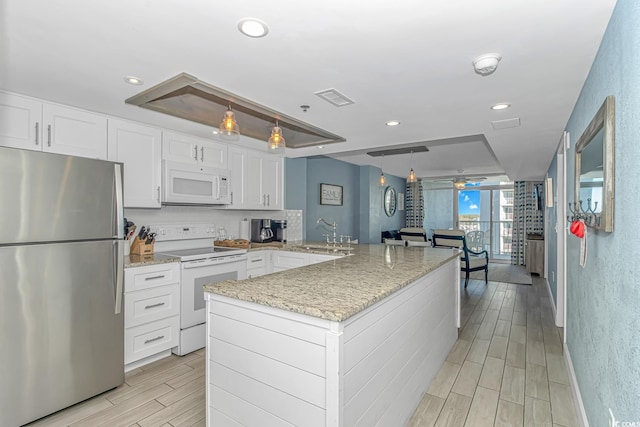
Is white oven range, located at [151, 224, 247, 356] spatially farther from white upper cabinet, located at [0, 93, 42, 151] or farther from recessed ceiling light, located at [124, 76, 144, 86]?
recessed ceiling light, located at [124, 76, 144, 86]

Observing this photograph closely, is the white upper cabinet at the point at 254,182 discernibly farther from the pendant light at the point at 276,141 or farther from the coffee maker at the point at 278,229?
the pendant light at the point at 276,141

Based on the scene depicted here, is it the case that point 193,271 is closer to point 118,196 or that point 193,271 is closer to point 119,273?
point 119,273

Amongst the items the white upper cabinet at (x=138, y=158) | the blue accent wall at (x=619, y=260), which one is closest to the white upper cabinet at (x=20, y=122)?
the white upper cabinet at (x=138, y=158)

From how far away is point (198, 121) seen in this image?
9.84 feet

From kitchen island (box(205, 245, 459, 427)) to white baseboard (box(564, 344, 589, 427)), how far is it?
0.94 metres

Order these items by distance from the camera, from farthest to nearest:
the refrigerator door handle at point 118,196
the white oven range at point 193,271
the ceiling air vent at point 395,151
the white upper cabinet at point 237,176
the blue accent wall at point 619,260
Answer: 1. the ceiling air vent at point 395,151
2. the white upper cabinet at point 237,176
3. the white oven range at point 193,271
4. the refrigerator door handle at point 118,196
5. the blue accent wall at point 619,260

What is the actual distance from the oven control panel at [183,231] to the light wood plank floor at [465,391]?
125 cm

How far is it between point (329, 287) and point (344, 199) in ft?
16.2

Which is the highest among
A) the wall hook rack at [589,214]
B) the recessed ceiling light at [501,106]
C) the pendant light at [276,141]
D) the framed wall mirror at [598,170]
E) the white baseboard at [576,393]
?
the recessed ceiling light at [501,106]

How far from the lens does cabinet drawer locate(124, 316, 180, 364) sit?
262 cm

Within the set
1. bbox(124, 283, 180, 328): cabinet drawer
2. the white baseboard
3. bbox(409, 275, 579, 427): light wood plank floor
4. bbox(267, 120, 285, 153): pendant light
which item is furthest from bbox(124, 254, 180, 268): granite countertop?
the white baseboard

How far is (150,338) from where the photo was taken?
2.75 metres

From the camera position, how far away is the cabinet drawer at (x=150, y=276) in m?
2.60

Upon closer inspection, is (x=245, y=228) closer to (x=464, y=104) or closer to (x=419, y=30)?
(x=464, y=104)
